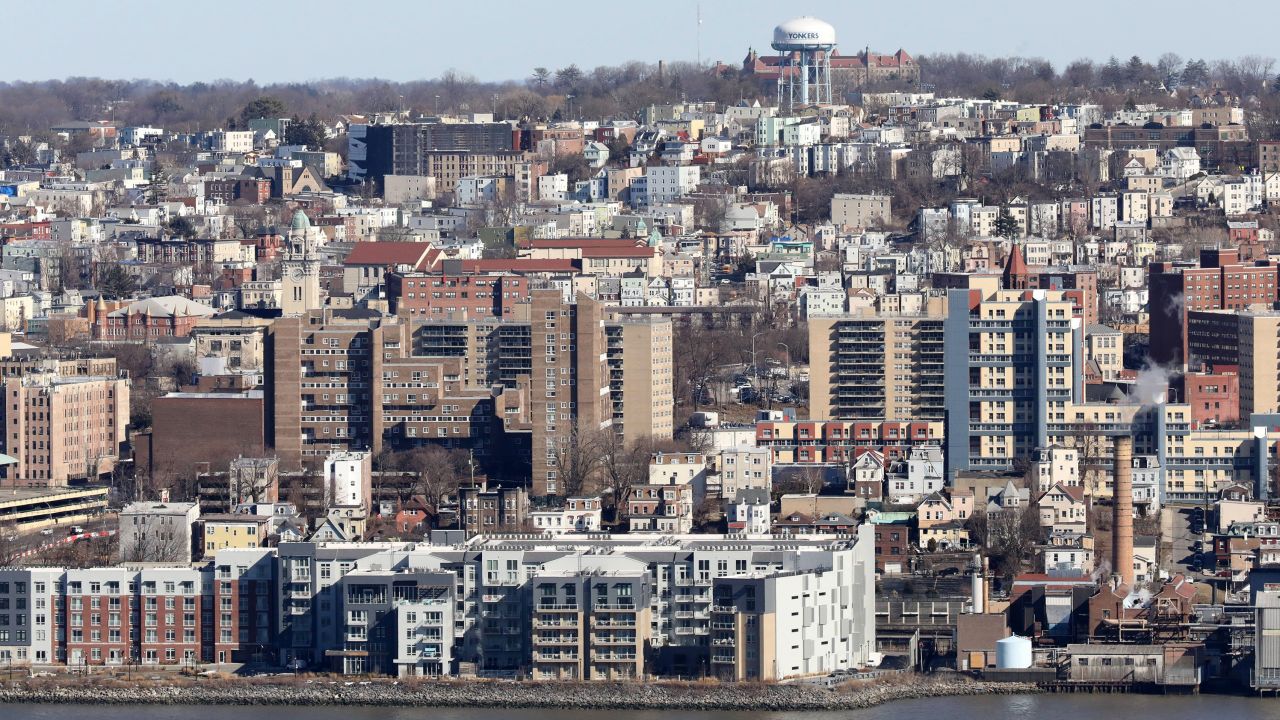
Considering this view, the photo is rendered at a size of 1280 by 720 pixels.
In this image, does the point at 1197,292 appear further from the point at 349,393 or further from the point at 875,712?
the point at 875,712

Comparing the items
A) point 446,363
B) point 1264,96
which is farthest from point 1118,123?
point 446,363

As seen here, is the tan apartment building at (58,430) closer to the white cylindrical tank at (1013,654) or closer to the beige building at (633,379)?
the beige building at (633,379)

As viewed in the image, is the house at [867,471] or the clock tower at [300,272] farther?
the clock tower at [300,272]

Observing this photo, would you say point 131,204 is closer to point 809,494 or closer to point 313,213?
point 313,213

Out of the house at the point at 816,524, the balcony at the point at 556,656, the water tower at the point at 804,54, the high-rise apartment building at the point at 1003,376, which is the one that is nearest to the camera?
the balcony at the point at 556,656

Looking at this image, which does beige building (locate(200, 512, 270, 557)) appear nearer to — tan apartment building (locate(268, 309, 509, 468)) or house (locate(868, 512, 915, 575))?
house (locate(868, 512, 915, 575))

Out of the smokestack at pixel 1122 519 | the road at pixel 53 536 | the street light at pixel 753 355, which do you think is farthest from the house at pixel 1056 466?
the street light at pixel 753 355

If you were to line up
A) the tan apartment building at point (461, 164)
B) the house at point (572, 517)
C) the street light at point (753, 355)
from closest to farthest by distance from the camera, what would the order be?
the house at point (572, 517) → the street light at point (753, 355) → the tan apartment building at point (461, 164)
